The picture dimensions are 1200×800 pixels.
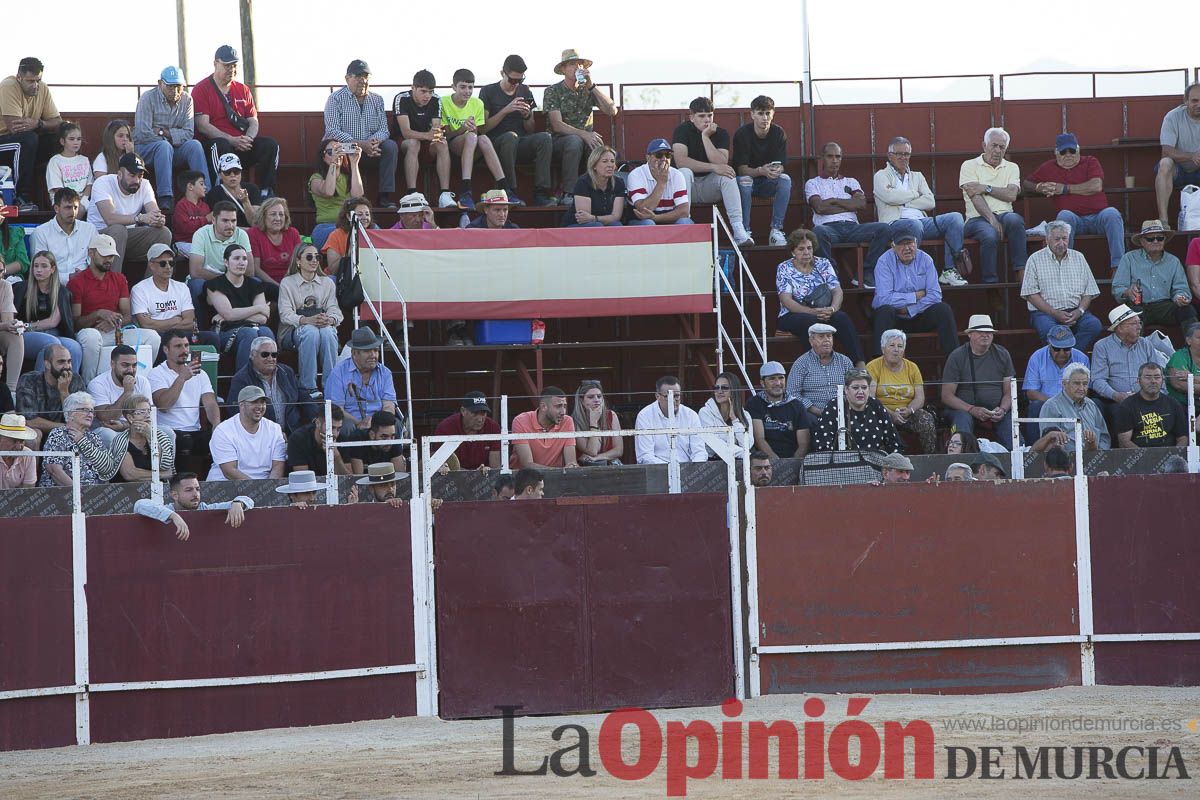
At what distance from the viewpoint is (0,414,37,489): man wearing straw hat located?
11.4 metres

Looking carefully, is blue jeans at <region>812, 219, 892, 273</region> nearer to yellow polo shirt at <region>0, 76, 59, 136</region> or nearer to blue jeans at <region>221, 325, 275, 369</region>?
blue jeans at <region>221, 325, 275, 369</region>

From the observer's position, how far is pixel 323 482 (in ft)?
39.5

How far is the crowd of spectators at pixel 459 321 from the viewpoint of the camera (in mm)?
12656

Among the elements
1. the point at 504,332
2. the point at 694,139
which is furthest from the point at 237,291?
the point at 694,139

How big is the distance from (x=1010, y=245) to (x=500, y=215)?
5271mm

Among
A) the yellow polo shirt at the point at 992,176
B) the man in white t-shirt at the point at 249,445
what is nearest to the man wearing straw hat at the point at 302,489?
the man in white t-shirt at the point at 249,445

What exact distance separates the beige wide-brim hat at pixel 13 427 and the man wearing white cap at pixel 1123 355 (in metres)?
8.79

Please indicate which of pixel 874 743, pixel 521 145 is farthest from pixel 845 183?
pixel 874 743

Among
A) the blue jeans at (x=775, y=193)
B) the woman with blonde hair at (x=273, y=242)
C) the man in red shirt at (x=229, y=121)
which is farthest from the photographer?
the blue jeans at (x=775, y=193)

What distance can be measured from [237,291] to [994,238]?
7516 mm

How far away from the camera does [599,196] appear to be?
52.4 feet

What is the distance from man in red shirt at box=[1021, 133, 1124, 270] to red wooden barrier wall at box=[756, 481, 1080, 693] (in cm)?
635

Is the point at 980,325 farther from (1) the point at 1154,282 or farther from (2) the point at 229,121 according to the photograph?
(2) the point at 229,121

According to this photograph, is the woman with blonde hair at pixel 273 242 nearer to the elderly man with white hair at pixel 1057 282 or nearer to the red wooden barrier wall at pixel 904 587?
the red wooden barrier wall at pixel 904 587
